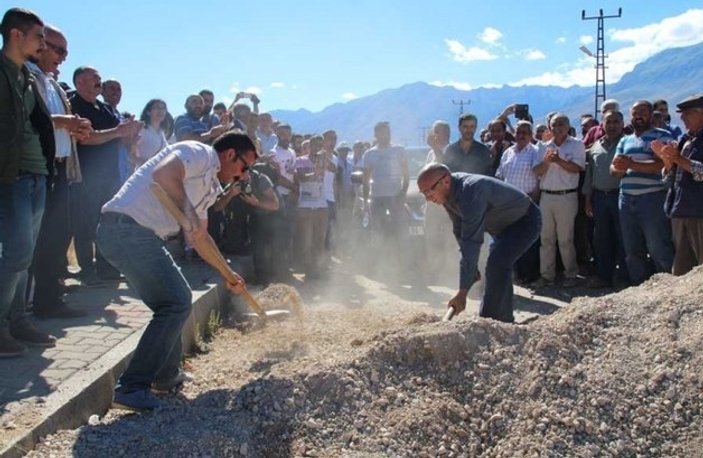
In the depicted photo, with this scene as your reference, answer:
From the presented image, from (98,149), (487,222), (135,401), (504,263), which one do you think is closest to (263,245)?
(98,149)

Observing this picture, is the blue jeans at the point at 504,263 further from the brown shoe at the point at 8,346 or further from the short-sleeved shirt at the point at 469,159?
the brown shoe at the point at 8,346

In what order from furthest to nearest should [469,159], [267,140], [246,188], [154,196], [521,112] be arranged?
[267,140] → [521,112] → [469,159] → [246,188] → [154,196]

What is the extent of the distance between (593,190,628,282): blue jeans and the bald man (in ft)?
7.29

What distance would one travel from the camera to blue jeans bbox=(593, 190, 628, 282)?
7098 millimetres

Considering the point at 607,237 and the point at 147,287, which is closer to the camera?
the point at 147,287

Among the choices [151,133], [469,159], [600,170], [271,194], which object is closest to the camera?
[271,194]

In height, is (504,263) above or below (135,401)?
above

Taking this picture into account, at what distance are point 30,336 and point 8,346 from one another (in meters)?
0.32

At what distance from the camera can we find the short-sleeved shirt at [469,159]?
25.6ft

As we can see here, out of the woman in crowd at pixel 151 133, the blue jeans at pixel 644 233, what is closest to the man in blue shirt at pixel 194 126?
the woman in crowd at pixel 151 133

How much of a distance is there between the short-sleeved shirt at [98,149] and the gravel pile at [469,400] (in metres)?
2.78

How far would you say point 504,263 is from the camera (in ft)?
17.1

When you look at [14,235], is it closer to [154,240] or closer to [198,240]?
[154,240]

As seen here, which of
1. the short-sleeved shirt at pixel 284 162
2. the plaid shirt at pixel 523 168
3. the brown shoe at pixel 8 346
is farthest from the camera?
the short-sleeved shirt at pixel 284 162
